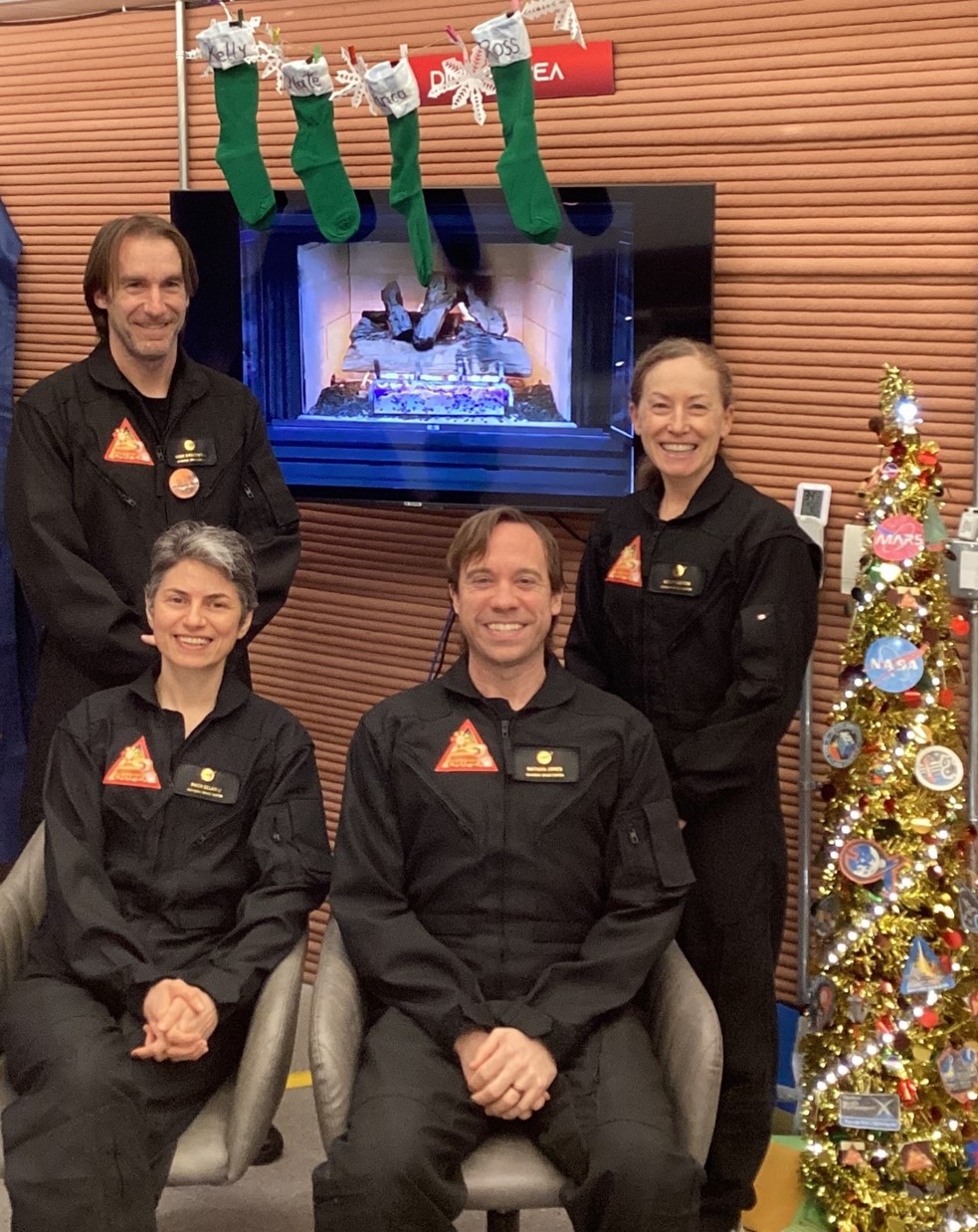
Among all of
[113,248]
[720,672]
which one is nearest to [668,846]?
[720,672]

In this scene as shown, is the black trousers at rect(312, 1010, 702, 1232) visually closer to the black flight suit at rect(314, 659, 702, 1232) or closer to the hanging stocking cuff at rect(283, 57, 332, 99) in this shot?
the black flight suit at rect(314, 659, 702, 1232)

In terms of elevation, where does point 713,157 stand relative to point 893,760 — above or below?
above

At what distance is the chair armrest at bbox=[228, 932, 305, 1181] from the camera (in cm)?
219

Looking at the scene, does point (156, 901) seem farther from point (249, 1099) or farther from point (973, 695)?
point (973, 695)

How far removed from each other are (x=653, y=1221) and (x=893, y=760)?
101cm

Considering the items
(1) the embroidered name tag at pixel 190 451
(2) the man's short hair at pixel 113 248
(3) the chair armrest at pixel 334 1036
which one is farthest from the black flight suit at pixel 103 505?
(3) the chair armrest at pixel 334 1036

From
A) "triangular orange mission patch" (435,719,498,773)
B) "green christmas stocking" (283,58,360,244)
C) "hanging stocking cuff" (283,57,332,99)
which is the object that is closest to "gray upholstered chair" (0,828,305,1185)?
"triangular orange mission patch" (435,719,498,773)

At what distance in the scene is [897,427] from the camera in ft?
8.96

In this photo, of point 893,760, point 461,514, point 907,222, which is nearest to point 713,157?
point 907,222

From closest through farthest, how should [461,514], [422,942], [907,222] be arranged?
[422,942], [907,222], [461,514]

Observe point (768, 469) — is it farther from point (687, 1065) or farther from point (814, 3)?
point (687, 1065)

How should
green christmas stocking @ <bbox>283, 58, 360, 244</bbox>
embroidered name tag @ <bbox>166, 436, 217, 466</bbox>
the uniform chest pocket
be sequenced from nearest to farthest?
the uniform chest pocket → embroidered name tag @ <bbox>166, 436, 217, 466</bbox> → green christmas stocking @ <bbox>283, 58, 360, 244</bbox>

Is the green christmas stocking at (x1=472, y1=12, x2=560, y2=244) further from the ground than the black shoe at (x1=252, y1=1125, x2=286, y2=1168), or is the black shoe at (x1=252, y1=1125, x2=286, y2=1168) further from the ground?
the green christmas stocking at (x1=472, y1=12, x2=560, y2=244)

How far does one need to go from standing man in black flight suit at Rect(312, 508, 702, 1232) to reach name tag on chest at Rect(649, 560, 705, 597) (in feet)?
0.82
